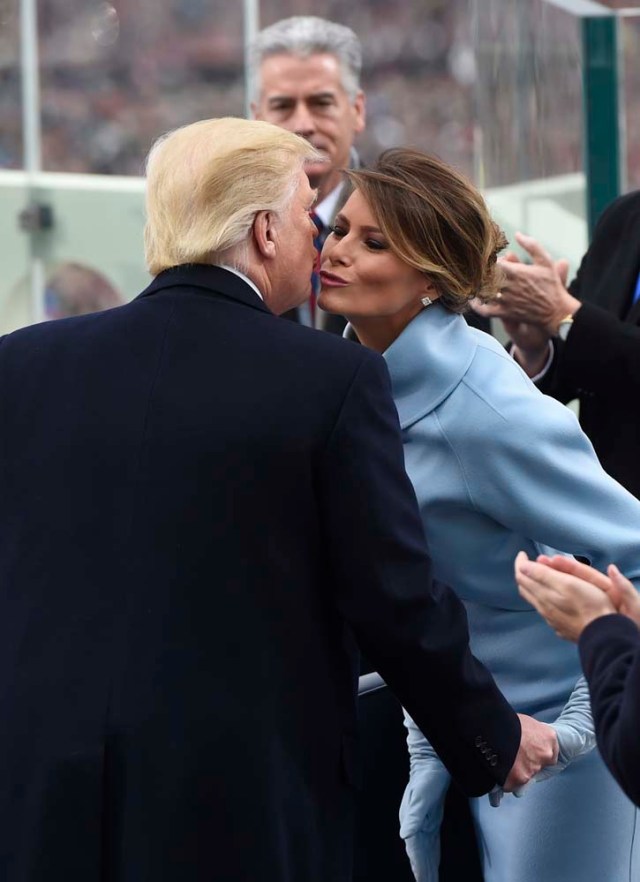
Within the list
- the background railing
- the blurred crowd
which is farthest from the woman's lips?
the blurred crowd

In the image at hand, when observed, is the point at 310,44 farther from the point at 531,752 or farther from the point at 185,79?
the point at 185,79

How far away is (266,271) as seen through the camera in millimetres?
2199

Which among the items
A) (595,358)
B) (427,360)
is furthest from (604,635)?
(595,358)

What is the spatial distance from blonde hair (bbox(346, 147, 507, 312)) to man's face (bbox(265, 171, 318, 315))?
0.22 m

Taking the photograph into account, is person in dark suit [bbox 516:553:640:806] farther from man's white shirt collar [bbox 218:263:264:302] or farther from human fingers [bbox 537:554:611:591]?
man's white shirt collar [bbox 218:263:264:302]

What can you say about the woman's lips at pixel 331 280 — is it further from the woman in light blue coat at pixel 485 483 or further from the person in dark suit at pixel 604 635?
the person in dark suit at pixel 604 635

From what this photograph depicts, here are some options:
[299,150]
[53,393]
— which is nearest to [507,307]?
[299,150]

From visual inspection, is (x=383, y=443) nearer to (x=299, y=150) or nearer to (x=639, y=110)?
(x=299, y=150)

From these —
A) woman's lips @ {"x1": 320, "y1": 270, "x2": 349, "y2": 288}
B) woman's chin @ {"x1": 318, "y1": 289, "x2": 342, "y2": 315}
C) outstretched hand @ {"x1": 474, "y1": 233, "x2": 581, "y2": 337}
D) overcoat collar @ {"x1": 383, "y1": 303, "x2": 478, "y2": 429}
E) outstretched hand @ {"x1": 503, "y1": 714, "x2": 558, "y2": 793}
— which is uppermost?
woman's lips @ {"x1": 320, "y1": 270, "x2": 349, "y2": 288}

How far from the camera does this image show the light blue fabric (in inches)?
91.4

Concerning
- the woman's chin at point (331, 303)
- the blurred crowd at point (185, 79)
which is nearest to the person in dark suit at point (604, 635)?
the woman's chin at point (331, 303)

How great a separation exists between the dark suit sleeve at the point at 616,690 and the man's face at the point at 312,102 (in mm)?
2338

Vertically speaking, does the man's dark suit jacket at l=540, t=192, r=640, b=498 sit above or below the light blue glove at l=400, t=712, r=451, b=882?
above

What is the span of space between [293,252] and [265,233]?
0.21 feet
